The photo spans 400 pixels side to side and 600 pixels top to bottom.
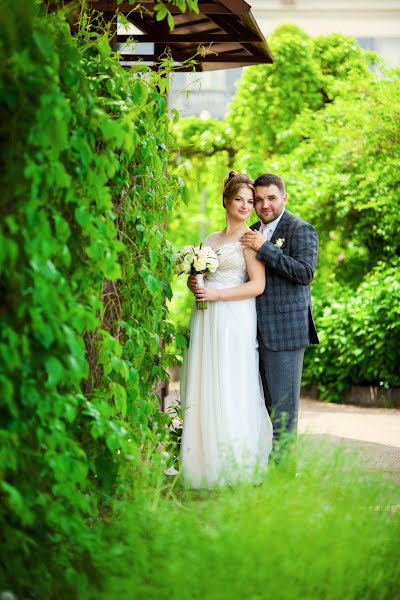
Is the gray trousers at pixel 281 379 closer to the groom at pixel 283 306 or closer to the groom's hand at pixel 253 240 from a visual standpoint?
the groom at pixel 283 306

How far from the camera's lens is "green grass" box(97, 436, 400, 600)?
278 centimetres

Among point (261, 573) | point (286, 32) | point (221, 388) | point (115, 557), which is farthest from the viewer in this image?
point (286, 32)

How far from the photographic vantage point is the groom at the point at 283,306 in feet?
17.2

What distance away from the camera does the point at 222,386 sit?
17.0ft

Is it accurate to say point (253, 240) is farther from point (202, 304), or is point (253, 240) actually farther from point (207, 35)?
point (207, 35)

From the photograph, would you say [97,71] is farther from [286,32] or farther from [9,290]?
[286,32]

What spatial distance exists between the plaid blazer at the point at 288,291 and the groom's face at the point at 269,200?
0.40 feet

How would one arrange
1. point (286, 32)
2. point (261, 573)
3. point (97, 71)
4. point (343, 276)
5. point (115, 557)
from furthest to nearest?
point (286, 32) < point (343, 276) < point (97, 71) < point (115, 557) < point (261, 573)

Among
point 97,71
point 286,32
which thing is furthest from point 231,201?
point 286,32

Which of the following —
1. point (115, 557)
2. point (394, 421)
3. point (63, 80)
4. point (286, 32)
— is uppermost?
point (286, 32)

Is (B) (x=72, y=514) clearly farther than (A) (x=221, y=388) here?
No

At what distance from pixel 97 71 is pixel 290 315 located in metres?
2.02

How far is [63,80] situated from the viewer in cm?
318

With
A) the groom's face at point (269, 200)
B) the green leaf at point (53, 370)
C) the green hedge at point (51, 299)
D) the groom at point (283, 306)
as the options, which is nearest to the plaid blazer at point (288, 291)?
the groom at point (283, 306)
